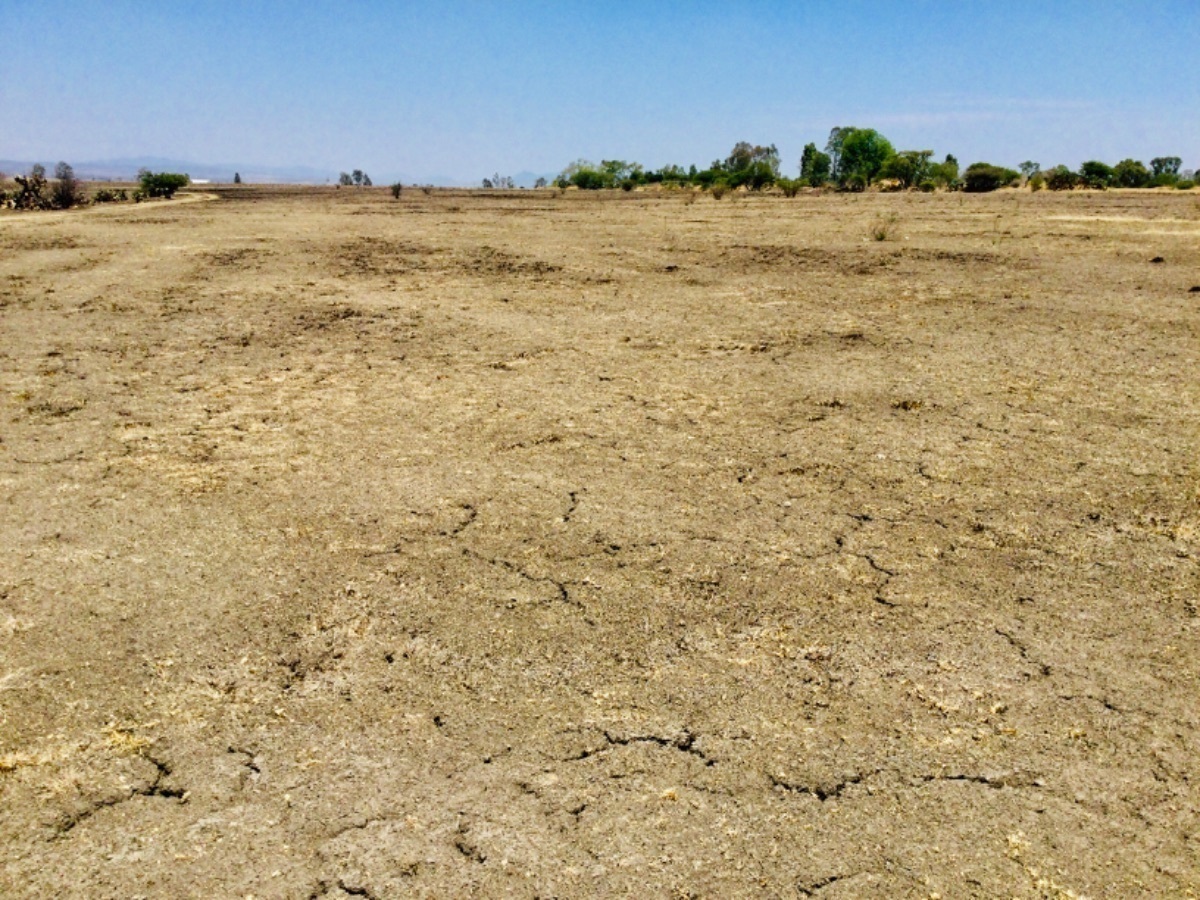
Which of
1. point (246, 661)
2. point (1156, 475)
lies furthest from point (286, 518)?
point (1156, 475)

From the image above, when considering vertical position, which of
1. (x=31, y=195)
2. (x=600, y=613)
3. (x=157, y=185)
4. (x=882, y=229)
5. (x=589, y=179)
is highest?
(x=589, y=179)

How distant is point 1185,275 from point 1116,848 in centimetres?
957

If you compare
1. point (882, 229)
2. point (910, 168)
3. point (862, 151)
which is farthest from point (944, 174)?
point (882, 229)

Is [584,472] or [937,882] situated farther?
[584,472]

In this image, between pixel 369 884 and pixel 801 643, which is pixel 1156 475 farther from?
pixel 369 884

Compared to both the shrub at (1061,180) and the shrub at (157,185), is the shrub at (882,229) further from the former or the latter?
the shrub at (157,185)

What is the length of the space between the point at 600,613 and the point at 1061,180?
1525 inches

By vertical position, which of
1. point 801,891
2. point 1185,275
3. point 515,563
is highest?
point 1185,275

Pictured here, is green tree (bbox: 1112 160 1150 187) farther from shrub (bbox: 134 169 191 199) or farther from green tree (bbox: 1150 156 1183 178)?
shrub (bbox: 134 169 191 199)

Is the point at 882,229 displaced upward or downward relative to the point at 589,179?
downward

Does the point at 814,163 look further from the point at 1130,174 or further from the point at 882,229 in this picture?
the point at 882,229

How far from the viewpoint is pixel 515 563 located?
3.44 meters

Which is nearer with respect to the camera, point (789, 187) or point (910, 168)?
point (789, 187)

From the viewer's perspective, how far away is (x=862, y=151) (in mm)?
59250
